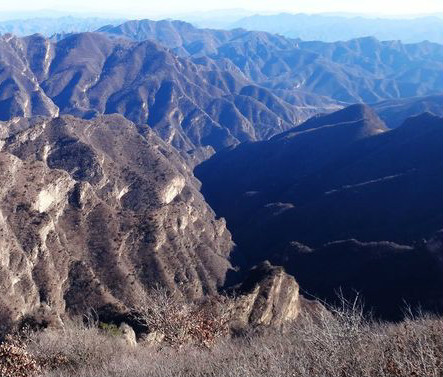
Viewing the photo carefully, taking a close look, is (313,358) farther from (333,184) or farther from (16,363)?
(333,184)

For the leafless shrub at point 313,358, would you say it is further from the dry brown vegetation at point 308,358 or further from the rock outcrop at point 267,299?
the rock outcrop at point 267,299

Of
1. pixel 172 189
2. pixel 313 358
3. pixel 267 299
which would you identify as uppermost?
pixel 313 358

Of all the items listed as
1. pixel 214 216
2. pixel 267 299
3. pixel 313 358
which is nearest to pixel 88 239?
pixel 267 299

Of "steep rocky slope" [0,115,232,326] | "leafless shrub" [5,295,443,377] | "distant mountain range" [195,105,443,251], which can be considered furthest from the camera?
"distant mountain range" [195,105,443,251]

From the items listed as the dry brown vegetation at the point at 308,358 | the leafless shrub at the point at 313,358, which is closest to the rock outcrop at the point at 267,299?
the dry brown vegetation at the point at 308,358

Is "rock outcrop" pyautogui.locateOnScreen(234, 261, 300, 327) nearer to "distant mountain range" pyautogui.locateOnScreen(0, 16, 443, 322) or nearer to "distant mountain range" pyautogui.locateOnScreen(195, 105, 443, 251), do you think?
"distant mountain range" pyautogui.locateOnScreen(0, 16, 443, 322)

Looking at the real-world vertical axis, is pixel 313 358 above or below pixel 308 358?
above

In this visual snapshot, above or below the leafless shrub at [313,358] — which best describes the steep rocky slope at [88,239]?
below

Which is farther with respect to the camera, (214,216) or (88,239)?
(214,216)

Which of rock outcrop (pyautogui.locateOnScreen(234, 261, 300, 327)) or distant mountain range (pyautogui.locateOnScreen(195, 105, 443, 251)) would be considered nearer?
rock outcrop (pyautogui.locateOnScreen(234, 261, 300, 327))

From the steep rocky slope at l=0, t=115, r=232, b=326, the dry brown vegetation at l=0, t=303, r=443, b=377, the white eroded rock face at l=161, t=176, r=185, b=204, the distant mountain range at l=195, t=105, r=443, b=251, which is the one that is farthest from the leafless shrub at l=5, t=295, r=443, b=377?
the white eroded rock face at l=161, t=176, r=185, b=204
